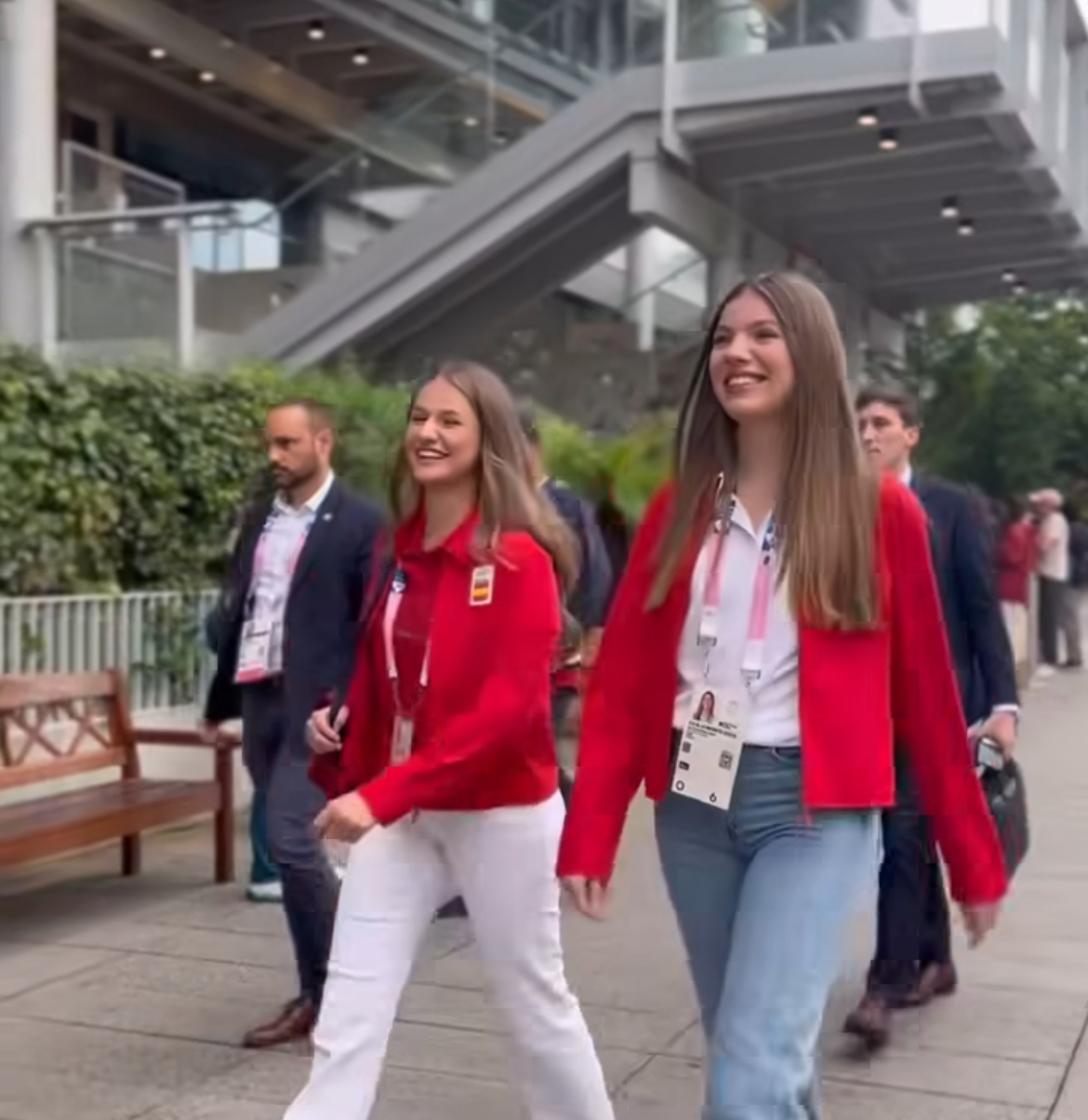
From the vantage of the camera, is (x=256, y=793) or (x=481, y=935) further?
(x=256, y=793)

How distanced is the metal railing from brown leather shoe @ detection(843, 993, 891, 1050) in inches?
166

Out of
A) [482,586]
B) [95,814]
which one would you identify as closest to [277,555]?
[95,814]

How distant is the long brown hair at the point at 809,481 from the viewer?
3148 millimetres

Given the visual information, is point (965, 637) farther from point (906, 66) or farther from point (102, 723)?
point (906, 66)

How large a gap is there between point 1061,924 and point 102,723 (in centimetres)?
413

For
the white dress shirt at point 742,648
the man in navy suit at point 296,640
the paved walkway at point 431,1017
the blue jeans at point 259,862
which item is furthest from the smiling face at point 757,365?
the blue jeans at point 259,862

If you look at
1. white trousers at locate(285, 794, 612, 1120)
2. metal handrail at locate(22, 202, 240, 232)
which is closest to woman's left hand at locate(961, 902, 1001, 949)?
white trousers at locate(285, 794, 612, 1120)

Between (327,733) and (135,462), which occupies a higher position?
(135,462)

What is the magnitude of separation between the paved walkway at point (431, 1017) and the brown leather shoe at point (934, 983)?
0.06 meters

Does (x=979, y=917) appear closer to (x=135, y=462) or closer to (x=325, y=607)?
(x=325, y=607)

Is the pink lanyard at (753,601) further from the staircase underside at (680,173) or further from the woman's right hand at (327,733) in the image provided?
the staircase underside at (680,173)

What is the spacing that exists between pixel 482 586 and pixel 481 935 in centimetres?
72

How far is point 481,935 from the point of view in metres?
3.85

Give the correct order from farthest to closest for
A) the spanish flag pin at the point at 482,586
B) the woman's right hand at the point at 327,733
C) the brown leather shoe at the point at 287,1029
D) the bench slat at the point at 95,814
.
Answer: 1. the bench slat at the point at 95,814
2. the brown leather shoe at the point at 287,1029
3. the woman's right hand at the point at 327,733
4. the spanish flag pin at the point at 482,586
